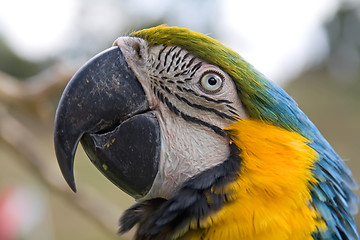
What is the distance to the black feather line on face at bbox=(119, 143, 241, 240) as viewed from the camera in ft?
3.66

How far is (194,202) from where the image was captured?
1137 mm

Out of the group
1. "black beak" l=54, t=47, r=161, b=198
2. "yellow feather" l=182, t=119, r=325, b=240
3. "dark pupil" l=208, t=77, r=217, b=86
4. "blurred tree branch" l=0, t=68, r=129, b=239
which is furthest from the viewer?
"blurred tree branch" l=0, t=68, r=129, b=239

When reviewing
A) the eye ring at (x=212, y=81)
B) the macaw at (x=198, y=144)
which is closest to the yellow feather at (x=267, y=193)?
the macaw at (x=198, y=144)

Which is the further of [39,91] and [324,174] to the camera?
[39,91]

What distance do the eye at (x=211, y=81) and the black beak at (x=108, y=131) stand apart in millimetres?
227

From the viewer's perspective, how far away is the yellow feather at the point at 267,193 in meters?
1.05

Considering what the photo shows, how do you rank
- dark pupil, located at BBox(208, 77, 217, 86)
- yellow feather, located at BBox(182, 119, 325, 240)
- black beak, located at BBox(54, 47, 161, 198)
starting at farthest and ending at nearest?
dark pupil, located at BBox(208, 77, 217, 86)
black beak, located at BBox(54, 47, 161, 198)
yellow feather, located at BBox(182, 119, 325, 240)

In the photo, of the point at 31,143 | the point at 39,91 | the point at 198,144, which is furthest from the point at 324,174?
the point at 31,143

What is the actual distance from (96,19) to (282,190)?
56.3 ft

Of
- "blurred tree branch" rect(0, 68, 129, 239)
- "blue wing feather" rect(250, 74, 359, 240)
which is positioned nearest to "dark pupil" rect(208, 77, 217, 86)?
"blue wing feather" rect(250, 74, 359, 240)

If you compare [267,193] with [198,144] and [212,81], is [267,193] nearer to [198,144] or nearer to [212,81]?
[198,144]

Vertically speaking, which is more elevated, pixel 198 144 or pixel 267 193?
pixel 198 144

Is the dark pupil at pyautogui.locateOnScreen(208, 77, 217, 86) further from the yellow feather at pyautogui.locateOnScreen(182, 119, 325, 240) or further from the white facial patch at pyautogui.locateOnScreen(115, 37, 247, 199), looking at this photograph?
the yellow feather at pyautogui.locateOnScreen(182, 119, 325, 240)

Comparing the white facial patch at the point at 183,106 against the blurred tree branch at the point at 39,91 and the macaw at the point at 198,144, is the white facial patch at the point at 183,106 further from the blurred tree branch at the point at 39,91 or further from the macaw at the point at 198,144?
the blurred tree branch at the point at 39,91
